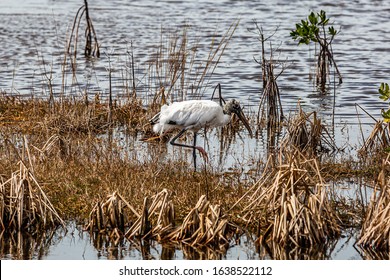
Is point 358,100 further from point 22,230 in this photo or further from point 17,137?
point 22,230

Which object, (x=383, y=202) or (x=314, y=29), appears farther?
(x=314, y=29)

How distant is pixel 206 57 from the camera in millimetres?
21719

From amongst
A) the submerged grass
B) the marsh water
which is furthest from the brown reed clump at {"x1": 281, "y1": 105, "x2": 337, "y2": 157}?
the marsh water

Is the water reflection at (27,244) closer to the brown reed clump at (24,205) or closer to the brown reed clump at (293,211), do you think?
the brown reed clump at (24,205)

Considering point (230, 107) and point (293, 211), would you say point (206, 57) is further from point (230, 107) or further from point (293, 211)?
point (293, 211)

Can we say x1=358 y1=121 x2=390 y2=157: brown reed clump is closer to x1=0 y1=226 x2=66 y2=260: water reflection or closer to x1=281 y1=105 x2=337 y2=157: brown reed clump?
x1=281 y1=105 x2=337 y2=157: brown reed clump

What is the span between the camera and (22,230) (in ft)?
29.4

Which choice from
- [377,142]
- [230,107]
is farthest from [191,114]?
Result: [377,142]

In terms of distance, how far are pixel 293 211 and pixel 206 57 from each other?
13.5 m

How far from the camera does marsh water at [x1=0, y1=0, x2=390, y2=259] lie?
1208 cm

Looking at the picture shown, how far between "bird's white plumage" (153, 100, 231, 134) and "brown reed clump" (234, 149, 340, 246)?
3.19 meters

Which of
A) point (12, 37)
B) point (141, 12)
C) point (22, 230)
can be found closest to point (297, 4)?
point (141, 12)
